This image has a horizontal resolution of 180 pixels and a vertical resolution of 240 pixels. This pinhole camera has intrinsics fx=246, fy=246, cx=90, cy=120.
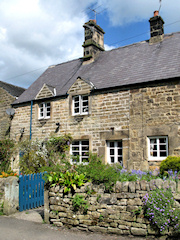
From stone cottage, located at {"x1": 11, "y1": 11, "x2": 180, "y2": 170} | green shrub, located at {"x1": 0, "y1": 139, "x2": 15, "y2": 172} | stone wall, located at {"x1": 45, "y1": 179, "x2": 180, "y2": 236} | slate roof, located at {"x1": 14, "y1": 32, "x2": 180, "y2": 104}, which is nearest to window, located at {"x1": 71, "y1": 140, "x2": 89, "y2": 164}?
stone cottage, located at {"x1": 11, "y1": 11, "x2": 180, "y2": 170}

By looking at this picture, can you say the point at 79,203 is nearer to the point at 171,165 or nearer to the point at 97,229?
the point at 97,229

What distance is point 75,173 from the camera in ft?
21.6

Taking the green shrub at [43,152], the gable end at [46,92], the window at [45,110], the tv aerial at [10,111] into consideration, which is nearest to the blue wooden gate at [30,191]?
the green shrub at [43,152]

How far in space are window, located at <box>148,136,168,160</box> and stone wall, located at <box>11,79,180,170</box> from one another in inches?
9.8

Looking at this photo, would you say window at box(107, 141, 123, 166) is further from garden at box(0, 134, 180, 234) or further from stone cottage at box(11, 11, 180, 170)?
garden at box(0, 134, 180, 234)

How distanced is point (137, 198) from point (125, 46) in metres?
12.3

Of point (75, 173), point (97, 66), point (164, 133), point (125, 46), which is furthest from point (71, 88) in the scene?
point (75, 173)

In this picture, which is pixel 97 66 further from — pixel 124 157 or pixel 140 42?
pixel 124 157

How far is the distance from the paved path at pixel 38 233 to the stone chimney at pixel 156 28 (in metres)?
12.0

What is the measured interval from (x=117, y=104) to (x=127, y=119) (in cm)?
99

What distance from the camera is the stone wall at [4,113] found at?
17641mm

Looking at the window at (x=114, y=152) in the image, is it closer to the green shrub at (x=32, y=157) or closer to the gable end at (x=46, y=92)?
the green shrub at (x=32, y=157)

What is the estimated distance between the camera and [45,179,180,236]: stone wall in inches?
221

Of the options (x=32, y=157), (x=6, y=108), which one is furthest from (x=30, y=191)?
(x=6, y=108)
